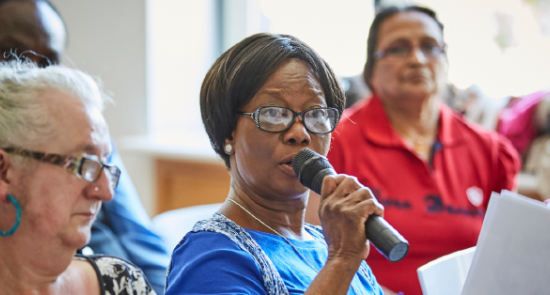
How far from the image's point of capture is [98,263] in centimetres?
132

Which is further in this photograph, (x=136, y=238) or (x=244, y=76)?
(x=136, y=238)

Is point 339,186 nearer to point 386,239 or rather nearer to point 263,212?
point 386,239

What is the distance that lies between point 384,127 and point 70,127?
1304 millimetres

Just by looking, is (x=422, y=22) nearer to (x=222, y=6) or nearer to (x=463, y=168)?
(x=463, y=168)

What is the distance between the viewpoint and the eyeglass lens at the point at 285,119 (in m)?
1.06

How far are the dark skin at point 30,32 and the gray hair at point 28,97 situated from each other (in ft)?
1.89

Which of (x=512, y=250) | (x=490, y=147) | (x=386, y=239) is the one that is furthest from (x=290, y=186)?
(x=490, y=147)

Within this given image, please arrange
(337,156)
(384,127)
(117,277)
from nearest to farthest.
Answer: (117,277)
(337,156)
(384,127)

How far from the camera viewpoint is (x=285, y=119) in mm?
1069

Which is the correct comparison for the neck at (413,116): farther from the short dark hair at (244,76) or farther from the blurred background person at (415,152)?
the short dark hair at (244,76)

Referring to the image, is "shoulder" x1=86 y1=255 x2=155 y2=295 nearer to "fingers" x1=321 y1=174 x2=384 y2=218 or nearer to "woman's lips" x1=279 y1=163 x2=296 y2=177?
"woman's lips" x1=279 y1=163 x2=296 y2=177

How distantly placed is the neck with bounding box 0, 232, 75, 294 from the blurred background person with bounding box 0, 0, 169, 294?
0.61m

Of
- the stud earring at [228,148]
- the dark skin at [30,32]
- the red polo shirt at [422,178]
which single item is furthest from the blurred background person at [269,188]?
the dark skin at [30,32]

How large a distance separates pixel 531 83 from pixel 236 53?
2.06 m
